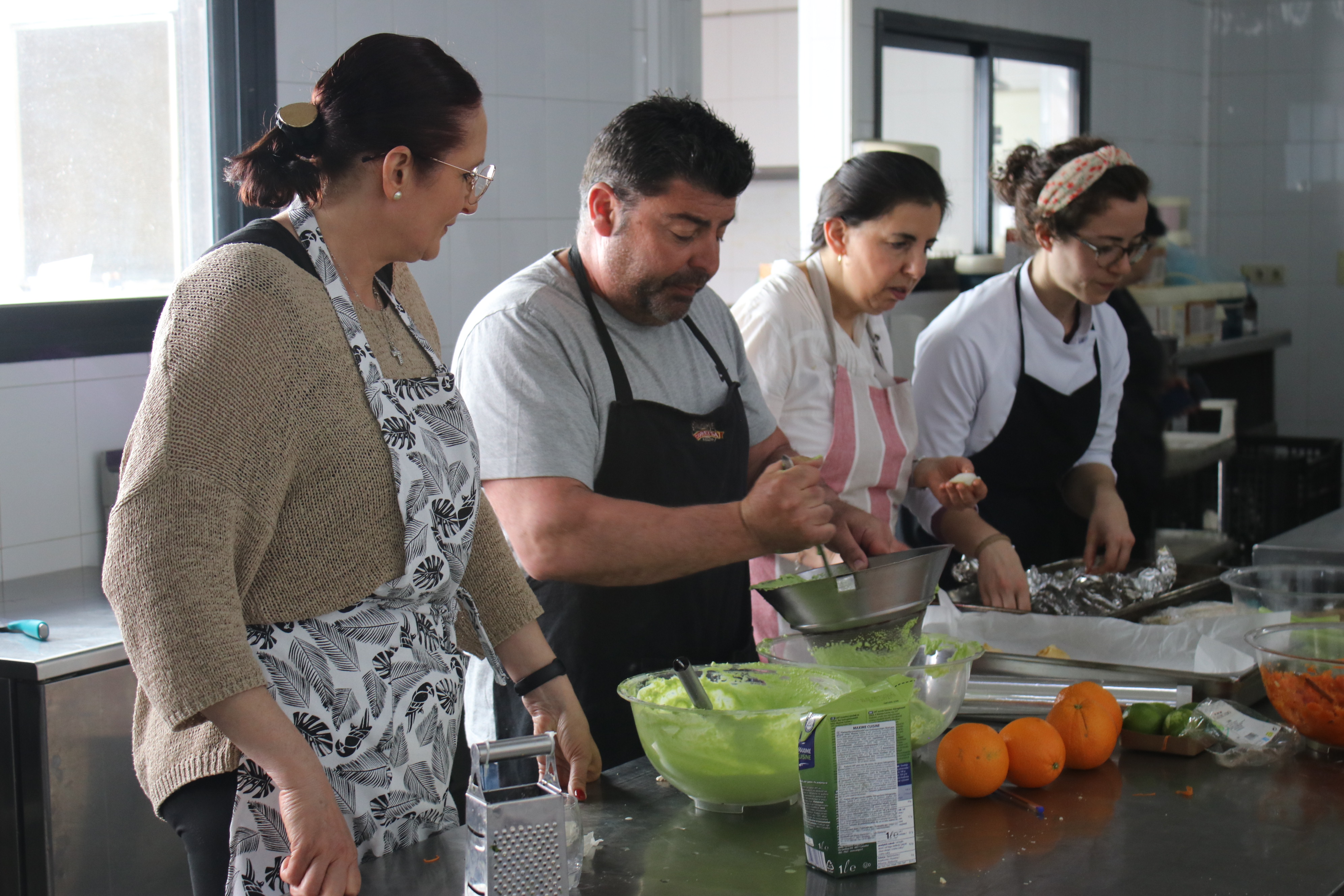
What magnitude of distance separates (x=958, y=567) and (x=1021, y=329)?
23.1 inches

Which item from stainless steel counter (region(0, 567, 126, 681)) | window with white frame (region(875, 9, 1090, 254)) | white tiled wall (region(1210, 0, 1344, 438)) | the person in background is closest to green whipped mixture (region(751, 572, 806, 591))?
stainless steel counter (region(0, 567, 126, 681))

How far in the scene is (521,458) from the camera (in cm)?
169

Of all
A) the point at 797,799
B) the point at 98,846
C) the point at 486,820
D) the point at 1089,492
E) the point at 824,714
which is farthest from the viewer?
the point at 1089,492

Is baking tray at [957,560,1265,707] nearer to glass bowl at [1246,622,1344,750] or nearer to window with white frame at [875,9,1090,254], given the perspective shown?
glass bowl at [1246,622,1344,750]

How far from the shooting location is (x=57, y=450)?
7.89 ft

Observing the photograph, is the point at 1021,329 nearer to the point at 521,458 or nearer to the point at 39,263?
the point at 521,458

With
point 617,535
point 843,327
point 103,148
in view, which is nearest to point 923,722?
point 617,535

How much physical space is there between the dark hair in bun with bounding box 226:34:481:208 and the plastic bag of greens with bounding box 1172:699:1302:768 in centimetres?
108

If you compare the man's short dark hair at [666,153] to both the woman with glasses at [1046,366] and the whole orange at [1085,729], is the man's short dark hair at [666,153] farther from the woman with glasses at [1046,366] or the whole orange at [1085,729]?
the woman with glasses at [1046,366]

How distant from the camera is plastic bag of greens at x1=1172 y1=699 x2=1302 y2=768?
1460 millimetres

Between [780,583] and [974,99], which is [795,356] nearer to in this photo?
[780,583]

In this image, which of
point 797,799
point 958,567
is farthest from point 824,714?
point 958,567

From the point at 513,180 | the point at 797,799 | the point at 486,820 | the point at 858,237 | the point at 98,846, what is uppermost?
the point at 513,180

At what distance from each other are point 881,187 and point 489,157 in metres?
1.12
